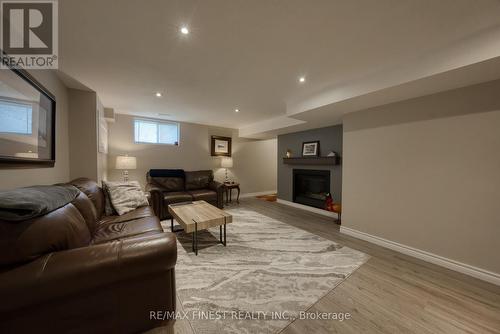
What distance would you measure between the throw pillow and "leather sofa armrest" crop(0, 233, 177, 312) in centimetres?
157

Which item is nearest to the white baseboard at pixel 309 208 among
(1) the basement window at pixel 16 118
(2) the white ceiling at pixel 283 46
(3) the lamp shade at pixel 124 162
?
(2) the white ceiling at pixel 283 46

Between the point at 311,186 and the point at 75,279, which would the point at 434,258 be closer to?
the point at 311,186

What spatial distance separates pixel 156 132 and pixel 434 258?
219 inches

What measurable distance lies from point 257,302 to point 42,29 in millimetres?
2885

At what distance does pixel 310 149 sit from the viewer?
4.43 m

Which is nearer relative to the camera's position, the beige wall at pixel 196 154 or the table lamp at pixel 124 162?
the table lamp at pixel 124 162

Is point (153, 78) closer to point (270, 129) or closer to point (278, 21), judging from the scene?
point (278, 21)

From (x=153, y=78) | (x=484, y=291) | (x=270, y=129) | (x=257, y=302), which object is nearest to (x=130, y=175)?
(x=153, y=78)

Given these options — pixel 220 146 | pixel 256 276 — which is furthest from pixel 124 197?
pixel 220 146

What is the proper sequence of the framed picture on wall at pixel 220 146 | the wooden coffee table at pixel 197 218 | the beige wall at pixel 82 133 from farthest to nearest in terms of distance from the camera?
the framed picture on wall at pixel 220 146, the beige wall at pixel 82 133, the wooden coffee table at pixel 197 218

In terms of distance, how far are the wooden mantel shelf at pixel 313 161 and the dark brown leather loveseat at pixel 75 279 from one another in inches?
137

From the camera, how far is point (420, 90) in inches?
81.4

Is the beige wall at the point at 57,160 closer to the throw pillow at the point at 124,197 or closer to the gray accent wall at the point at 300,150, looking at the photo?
the throw pillow at the point at 124,197
